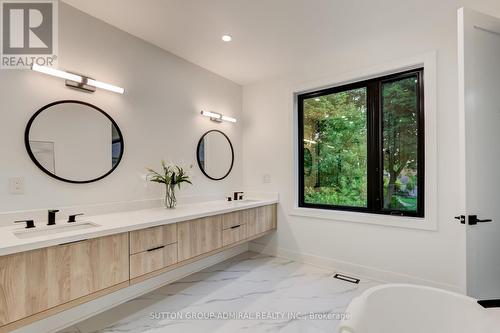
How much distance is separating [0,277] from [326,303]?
2263 mm

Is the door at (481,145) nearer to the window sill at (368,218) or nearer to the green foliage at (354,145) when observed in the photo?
the window sill at (368,218)

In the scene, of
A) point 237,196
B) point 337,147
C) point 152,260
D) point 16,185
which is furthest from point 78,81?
point 337,147

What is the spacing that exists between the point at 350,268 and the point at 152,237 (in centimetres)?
218

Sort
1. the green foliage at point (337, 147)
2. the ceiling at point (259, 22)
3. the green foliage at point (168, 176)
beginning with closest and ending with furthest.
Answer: the ceiling at point (259, 22), the green foliage at point (168, 176), the green foliage at point (337, 147)

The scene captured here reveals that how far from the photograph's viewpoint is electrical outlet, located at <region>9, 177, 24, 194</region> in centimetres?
171

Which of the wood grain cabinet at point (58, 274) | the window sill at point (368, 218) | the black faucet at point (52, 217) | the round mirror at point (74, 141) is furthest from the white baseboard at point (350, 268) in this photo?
the black faucet at point (52, 217)

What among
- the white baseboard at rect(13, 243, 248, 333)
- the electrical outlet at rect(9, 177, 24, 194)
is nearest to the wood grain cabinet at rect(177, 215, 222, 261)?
the white baseboard at rect(13, 243, 248, 333)

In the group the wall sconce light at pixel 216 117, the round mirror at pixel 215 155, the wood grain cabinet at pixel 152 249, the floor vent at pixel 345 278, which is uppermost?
the wall sconce light at pixel 216 117

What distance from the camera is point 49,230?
67.4 inches

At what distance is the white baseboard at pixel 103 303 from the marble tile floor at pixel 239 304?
0.17ft

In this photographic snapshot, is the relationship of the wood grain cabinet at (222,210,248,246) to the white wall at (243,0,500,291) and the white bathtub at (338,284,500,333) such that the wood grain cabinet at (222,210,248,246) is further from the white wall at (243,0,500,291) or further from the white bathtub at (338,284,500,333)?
the white bathtub at (338,284,500,333)

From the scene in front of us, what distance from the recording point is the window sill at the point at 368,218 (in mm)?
2367

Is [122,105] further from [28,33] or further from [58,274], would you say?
[58,274]

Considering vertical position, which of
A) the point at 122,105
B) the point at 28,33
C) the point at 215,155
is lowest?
the point at 215,155
